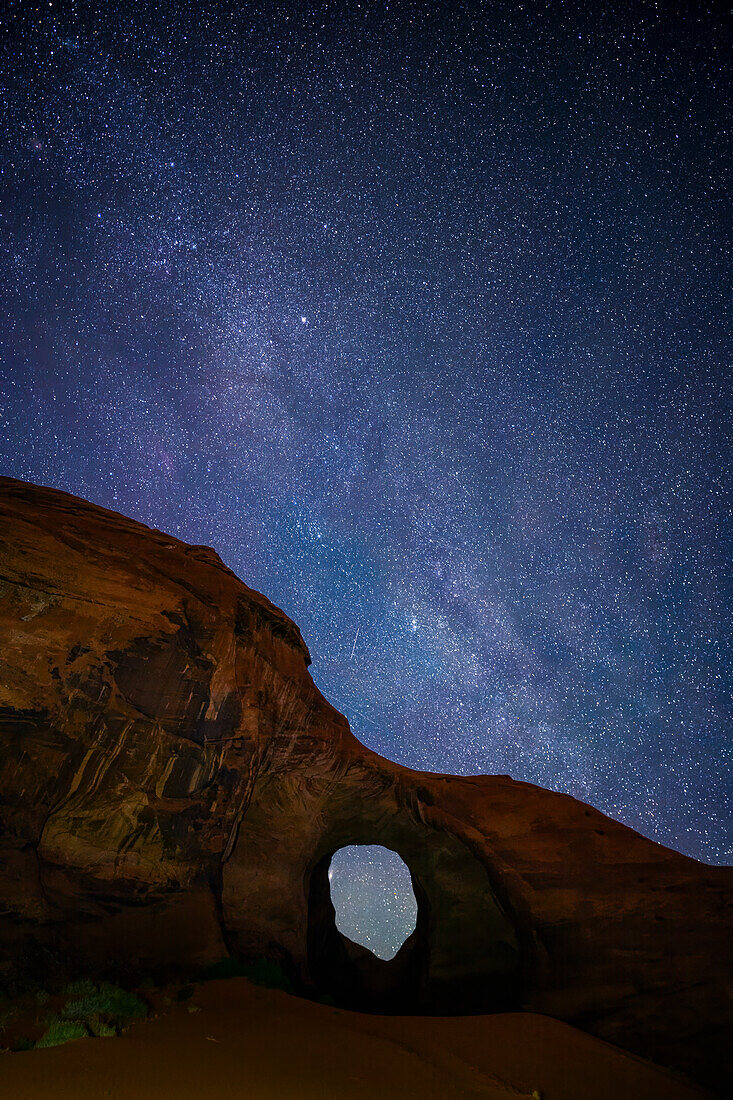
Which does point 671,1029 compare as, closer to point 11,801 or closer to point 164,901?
point 164,901

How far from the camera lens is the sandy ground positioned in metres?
4.94

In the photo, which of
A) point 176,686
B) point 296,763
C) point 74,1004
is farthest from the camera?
point 296,763

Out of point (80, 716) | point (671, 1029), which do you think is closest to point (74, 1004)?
point (80, 716)

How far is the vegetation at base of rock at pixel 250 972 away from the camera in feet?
32.8

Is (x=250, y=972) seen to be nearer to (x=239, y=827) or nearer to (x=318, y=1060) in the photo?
(x=239, y=827)

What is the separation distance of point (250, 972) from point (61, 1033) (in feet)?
17.3

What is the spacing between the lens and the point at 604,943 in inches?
468

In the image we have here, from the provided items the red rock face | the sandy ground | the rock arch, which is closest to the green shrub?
the sandy ground

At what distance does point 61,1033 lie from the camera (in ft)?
19.5

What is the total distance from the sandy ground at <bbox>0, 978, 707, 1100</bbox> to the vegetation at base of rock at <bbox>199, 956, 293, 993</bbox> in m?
0.50

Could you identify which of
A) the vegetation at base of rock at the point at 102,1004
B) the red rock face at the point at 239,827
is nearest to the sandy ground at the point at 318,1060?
the vegetation at base of rock at the point at 102,1004

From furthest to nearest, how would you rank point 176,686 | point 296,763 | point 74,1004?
point 296,763 → point 176,686 → point 74,1004

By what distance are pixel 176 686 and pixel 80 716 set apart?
1942 millimetres

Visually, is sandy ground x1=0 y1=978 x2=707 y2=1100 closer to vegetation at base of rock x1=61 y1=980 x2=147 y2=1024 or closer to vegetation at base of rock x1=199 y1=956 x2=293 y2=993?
vegetation at base of rock x1=61 y1=980 x2=147 y2=1024
